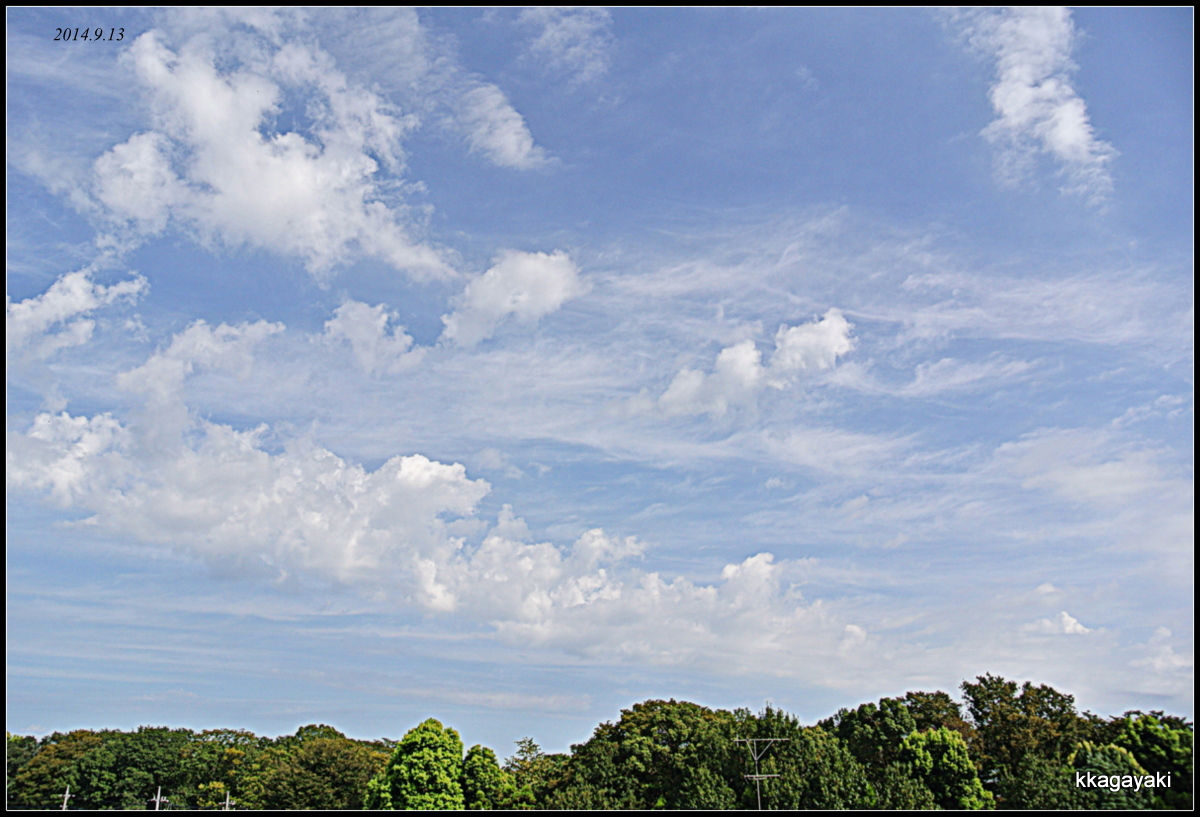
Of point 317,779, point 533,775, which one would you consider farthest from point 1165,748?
point 317,779

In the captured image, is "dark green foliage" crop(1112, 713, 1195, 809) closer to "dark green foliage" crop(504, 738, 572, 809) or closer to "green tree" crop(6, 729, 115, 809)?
"dark green foliage" crop(504, 738, 572, 809)

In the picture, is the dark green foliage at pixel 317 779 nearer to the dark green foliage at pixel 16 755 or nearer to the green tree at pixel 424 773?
the green tree at pixel 424 773

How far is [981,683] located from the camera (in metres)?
60.6

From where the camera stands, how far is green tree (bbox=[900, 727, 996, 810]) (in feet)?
166

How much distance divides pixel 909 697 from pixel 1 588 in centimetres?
5813

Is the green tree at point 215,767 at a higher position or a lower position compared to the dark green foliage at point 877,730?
lower

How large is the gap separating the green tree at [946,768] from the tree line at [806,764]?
0.08 m

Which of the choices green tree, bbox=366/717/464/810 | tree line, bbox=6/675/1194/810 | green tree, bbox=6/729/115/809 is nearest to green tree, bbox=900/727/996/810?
tree line, bbox=6/675/1194/810

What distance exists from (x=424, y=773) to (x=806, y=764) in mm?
27514

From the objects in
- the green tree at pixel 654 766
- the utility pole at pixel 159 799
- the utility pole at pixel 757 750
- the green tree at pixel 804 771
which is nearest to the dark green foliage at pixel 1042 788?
the green tree at pixel 804 771

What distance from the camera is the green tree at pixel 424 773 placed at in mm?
57594

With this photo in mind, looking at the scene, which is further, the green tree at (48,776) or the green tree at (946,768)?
the green tree at (48,776)

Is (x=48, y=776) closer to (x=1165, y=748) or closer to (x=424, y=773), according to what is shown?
(x=424, y=773)

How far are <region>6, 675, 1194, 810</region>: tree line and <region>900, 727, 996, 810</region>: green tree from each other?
79 mm
